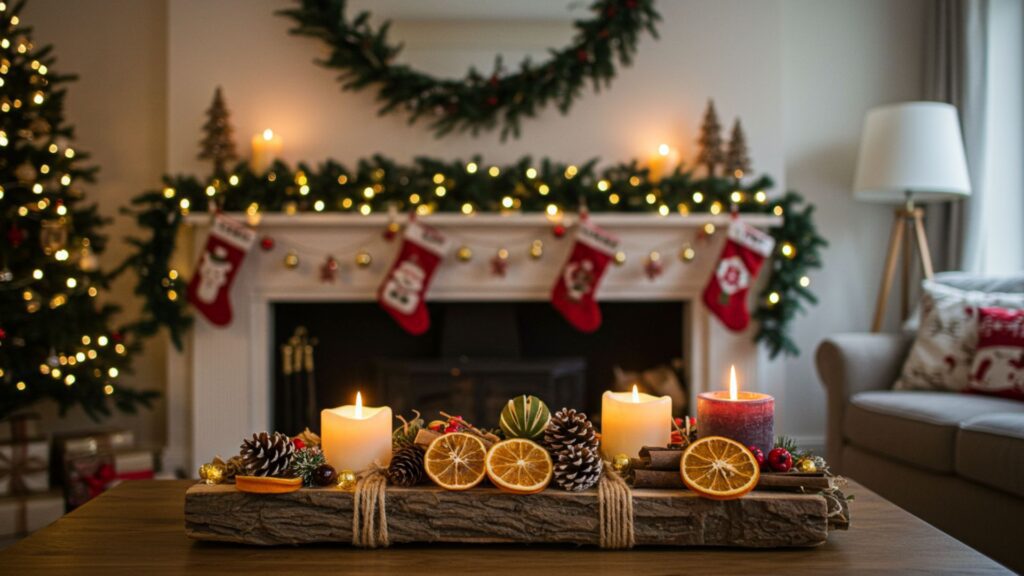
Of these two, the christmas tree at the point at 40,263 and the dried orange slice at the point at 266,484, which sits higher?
the christmas tree at the point at 40,263

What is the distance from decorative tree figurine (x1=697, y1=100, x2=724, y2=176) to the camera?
10.7ft

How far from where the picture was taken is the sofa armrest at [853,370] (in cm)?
272

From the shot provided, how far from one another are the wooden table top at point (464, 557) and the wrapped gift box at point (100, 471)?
1707 millimetres

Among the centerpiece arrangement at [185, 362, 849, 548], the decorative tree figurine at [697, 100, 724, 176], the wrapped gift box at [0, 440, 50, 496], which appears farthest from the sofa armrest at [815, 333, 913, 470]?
the wrapped gift box at [0, 440, 50, 496]

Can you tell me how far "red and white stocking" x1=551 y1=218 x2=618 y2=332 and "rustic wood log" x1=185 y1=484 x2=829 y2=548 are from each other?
2.01 metres

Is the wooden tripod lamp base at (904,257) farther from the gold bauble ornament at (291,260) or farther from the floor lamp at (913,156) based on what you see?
the gold bauble ornament at (291,260)

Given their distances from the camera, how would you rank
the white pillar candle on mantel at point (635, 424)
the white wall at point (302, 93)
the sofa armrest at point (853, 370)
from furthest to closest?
1. the white wall at point (302, 93)
2. the sofa armrest at point (853, 370)
3. the white pillar candle on mantel at point (635, 424)

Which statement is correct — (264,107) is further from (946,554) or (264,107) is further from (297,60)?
(946,554)

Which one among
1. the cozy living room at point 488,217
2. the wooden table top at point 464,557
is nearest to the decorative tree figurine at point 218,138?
the cozy living room at point 488,217

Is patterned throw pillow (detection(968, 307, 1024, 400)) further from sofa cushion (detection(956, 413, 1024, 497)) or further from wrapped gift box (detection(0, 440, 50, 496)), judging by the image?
Result: wrapped gift box (detection(0, 440, 50, 496))

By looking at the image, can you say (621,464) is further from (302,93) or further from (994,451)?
(302,93)

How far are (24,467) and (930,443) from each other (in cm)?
293

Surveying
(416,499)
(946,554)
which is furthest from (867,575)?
(416,499)

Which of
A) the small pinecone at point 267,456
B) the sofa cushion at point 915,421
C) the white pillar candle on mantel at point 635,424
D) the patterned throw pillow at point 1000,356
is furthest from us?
the patterned throw pillow at point 1000,356
